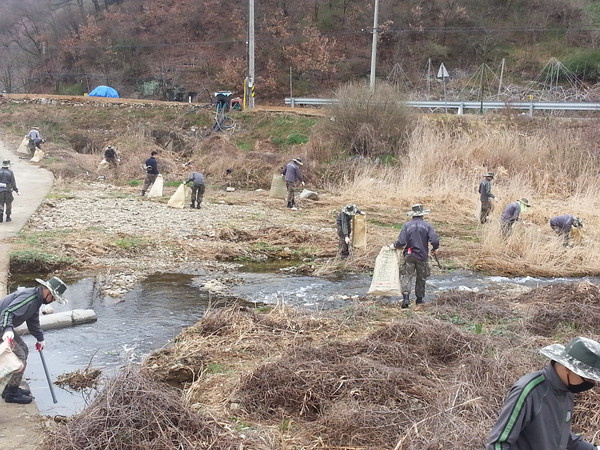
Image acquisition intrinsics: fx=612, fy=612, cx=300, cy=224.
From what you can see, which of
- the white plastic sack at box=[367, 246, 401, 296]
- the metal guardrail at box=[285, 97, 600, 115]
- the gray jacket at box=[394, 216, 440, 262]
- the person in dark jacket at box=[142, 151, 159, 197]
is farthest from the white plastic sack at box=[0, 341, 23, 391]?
the metal guardrail at box=[285, 97, 600, 115]

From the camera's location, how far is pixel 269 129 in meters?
29.3

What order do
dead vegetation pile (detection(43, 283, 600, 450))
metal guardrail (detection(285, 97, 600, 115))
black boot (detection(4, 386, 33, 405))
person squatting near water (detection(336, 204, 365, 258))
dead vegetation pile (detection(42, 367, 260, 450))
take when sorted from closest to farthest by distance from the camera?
dead vegetation pile (detection(42, 367, 260, 450)) < dead vegetation pile (detection(43, 283, 600, 450)) < black boot (detection(4, 386, 33, 405)) < person squatting near water (detection(336, 204, 365, 258)) < metal guardrail (detection(285, 97, 600, 115))

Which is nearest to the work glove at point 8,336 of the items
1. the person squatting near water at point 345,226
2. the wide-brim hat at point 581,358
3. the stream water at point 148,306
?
the stream water at point 148,306

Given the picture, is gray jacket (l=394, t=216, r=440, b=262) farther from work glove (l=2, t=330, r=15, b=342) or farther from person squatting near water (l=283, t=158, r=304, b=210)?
person squatting near water (l=283, t=158, r=304, b=210)

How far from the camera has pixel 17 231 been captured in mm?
13828

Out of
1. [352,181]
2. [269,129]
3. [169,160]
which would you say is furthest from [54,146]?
[352,181]

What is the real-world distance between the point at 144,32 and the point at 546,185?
36.3 meters

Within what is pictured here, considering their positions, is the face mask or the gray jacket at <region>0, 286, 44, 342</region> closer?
the face mask

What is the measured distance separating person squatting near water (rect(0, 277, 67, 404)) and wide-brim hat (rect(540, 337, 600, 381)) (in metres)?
4.90

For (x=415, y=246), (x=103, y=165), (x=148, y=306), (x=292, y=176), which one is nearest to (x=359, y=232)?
(x=415, y=246)

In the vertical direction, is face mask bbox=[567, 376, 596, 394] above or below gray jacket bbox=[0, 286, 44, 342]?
above

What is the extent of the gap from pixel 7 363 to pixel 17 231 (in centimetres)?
875

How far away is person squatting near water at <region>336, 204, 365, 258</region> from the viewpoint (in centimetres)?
1249

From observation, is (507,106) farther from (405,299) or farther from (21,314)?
(21,314)
